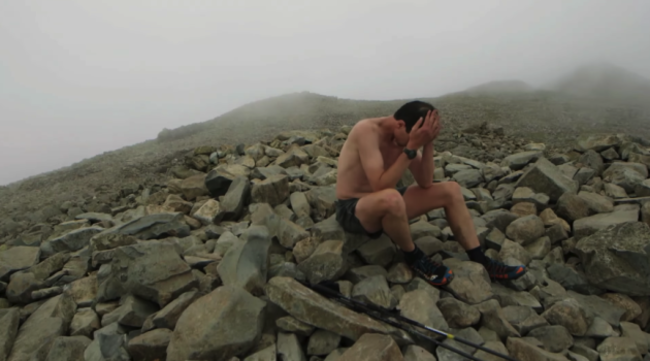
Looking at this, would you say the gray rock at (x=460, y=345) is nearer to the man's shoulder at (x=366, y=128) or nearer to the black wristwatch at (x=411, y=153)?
the black wristwatch at (x=411, y=153)

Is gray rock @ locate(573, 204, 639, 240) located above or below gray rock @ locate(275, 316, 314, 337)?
below

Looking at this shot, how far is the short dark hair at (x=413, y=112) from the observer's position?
4.17 metres

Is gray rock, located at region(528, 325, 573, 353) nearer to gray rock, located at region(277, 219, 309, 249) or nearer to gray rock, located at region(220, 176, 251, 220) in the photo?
gray rock, located at region(277, 219, 309, 249)

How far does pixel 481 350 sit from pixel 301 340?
1.57m

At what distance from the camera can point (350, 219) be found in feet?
14.8

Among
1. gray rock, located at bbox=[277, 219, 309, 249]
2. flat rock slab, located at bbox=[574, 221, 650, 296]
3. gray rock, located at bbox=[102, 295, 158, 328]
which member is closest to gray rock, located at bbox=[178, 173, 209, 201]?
gray rock, located at bbox=[277, 219, 309, 249]

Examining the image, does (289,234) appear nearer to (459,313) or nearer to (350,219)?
(350,219)

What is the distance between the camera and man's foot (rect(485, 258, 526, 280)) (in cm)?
430

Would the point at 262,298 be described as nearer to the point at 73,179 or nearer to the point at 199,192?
the point at 199,192

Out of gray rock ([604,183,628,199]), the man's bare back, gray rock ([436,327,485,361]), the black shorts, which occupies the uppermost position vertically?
the man's bare back

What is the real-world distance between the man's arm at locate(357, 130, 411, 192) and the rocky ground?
79 centimetres

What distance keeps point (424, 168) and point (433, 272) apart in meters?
1.19

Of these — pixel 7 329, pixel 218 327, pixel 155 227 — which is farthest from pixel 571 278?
pixel 7 329

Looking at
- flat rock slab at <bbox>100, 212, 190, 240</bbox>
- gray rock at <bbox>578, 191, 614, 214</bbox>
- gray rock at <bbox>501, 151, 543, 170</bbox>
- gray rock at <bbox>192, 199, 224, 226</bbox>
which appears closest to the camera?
gray rock at <bbox>578, 191, 614, 214</bbox>
